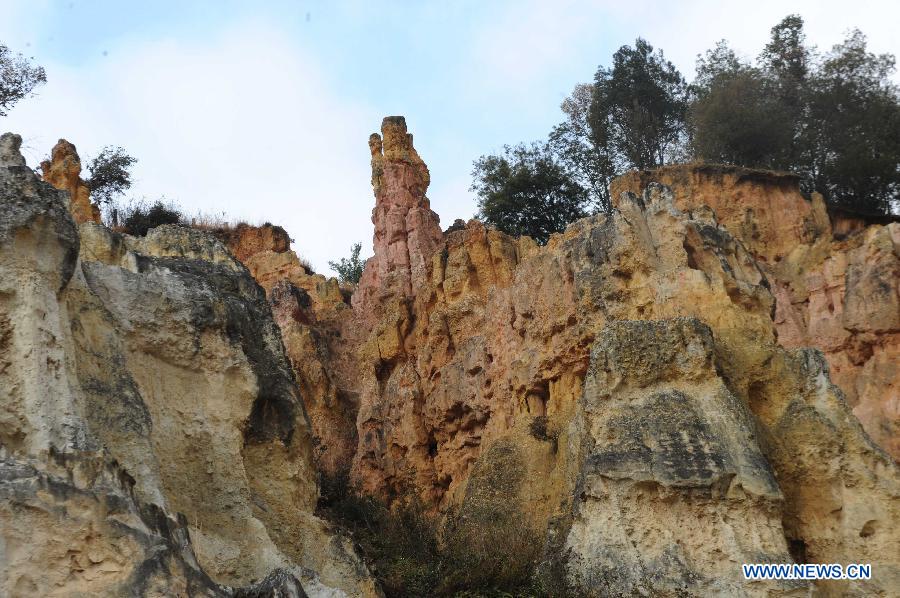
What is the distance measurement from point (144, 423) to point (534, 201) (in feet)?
67.4

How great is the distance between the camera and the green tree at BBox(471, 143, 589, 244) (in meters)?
28.4

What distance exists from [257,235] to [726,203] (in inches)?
512

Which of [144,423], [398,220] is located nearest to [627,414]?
[144,423]

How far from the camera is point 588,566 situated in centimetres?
1138

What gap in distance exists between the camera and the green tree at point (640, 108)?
30188 mm

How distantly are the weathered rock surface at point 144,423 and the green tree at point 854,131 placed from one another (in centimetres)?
1943

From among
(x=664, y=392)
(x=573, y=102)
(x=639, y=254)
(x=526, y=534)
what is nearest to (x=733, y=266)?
(x=639, y=254)

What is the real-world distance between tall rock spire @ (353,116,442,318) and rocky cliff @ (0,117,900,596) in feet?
8.94

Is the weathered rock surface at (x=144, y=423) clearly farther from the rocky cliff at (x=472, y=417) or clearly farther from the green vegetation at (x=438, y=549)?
the green vegetation at (x=438, y=549)

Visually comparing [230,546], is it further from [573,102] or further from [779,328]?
[573,102]

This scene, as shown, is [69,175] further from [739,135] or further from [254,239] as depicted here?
[739,135]

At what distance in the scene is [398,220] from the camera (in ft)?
80.4

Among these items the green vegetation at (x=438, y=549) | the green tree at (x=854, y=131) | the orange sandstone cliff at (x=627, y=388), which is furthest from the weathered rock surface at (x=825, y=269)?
the green vegetation at (x=438, y=549)

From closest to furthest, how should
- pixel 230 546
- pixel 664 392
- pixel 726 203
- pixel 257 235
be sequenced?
1. pixel 230 546
2. pixel 664 392
3. pixel 726 203
4. pixel 257 235
